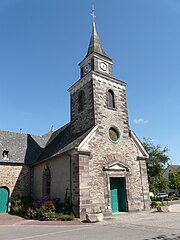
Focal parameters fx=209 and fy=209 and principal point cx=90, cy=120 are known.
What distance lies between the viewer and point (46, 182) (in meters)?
16.7

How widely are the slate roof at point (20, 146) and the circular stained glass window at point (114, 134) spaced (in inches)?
351

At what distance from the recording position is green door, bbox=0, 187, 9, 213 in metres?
17.3

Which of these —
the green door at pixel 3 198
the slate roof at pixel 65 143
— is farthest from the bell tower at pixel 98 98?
the green door at pixel 3 198

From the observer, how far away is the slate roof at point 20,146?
19250mm

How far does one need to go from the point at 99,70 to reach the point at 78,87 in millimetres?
2234

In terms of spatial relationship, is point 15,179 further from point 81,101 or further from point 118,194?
point 118,194

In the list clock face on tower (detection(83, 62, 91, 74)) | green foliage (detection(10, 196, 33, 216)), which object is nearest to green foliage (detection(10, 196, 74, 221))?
green foliage (detection(10, 196, 33, 216))

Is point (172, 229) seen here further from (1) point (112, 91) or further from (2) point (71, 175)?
(1) point (112, 91)

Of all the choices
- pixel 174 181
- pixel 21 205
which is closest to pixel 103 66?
pixel 21 205

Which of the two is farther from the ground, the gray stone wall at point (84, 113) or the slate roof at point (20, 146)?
the gray stone wall at point (84, 113)

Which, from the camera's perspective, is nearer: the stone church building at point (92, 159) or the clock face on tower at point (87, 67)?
the stone church building at point (92, 159)

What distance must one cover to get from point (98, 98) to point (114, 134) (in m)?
2.93

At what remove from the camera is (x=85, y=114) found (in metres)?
16.0

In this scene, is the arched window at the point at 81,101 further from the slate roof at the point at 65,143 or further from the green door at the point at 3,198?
the green door at the point at 3,198
